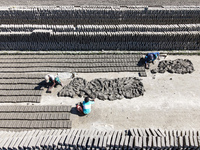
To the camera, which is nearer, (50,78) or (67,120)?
(67,120)

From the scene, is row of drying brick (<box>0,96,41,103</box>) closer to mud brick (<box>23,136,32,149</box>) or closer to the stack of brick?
mud brick (<box>23,136,32,149</box>)

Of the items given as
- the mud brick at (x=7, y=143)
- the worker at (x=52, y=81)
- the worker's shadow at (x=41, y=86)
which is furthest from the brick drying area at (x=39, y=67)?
the mud brick at (x=7, y=143)

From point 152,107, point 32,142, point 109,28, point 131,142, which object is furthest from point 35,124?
point 109,28

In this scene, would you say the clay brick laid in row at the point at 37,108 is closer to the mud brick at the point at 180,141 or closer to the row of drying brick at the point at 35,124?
the row of drying brick at the point at 35,124

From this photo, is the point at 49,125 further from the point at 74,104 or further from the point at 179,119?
the point at 179,119

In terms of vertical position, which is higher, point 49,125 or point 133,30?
point 133,30

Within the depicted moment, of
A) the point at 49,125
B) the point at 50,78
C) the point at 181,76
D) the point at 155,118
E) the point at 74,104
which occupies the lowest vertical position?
the point at 49,125

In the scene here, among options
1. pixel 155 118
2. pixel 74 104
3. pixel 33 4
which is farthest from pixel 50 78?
pixel 33 4

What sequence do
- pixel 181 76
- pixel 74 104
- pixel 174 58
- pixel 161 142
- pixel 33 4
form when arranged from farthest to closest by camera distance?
1. pixel 33 4
2. pixel 174 58
3. pixel 181 76
4. pixel 74 104
5. pixel 161 142

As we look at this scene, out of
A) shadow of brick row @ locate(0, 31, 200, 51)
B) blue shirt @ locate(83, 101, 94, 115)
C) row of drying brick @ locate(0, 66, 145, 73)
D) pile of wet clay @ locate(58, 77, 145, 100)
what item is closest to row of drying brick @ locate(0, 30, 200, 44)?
shadow of brick row @ locate(0, 31, 200, 51)
